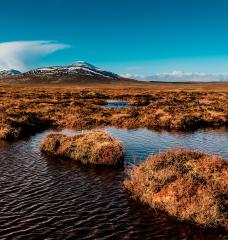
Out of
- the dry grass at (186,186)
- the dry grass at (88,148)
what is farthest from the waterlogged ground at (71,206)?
the dry grass at (88,148)

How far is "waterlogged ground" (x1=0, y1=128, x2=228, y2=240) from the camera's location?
15875mm

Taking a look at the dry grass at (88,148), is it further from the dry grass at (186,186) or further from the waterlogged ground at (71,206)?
the dry grass at (186,186)

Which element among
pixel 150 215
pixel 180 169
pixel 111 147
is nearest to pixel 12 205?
pixel 150 215

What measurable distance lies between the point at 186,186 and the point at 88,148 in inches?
475

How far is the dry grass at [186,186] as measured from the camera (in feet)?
53.6

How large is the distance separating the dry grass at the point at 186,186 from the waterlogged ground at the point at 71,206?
0.51 m

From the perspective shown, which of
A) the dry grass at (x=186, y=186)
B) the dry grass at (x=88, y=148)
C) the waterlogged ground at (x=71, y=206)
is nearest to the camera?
the waterlogged ground at (x=71, y=206)

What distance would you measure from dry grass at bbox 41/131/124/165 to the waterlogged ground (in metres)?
1.10

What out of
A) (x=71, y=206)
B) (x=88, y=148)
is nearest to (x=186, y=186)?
(x=71, y=206)

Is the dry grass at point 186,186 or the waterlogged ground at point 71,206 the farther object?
the dry grass at point 186,186

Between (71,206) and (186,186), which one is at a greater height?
(186,186)

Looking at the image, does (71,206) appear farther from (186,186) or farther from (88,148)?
(88,148)

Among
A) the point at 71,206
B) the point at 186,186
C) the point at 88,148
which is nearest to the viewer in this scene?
the point at 186,186

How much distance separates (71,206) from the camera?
18797mm
